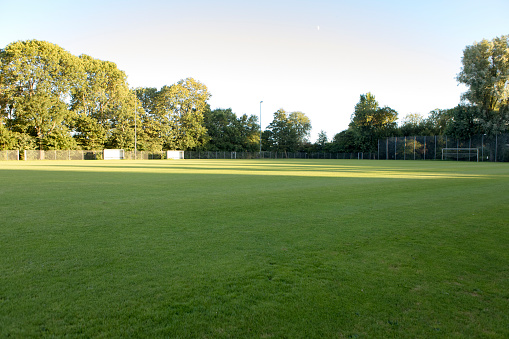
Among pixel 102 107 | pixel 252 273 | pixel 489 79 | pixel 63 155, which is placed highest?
pixel 489 79

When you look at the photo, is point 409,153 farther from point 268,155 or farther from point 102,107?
point 102,107

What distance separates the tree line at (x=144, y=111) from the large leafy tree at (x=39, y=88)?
0.13 m

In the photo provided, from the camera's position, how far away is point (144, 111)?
2712 inches

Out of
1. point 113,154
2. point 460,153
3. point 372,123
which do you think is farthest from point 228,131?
point 460,153

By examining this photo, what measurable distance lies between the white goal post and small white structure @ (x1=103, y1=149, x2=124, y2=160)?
2460 inches

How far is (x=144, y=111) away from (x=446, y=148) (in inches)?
2443

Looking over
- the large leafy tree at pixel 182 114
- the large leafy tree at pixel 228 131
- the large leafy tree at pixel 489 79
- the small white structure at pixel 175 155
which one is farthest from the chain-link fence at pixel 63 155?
the large leafy tree at pixel 489 79

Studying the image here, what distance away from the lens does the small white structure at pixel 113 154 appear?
58312mm

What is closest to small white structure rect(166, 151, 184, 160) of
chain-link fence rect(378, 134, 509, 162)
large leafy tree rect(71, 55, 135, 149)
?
large leafy tree rect(71, 55, 135, 149)

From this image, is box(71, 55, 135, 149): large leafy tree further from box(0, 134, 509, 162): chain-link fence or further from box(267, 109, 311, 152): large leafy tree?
box(267, 109, 311, 152): large leafy tree

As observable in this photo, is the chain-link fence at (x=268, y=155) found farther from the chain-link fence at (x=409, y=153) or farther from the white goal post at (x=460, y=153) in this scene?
the white goal post at (x=460, y=153)

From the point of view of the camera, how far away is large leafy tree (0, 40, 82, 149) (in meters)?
49.7

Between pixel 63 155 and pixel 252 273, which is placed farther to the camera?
pixel 63 155

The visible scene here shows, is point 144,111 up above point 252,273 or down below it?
above
